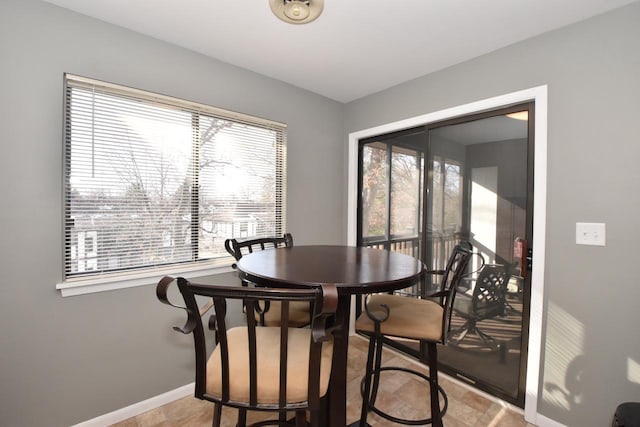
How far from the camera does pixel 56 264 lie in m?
1.67

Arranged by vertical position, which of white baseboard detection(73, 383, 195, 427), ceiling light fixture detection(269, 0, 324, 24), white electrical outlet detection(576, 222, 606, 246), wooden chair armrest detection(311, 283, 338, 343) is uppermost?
ceiling light fixture detection(269, 0, 324, 24)

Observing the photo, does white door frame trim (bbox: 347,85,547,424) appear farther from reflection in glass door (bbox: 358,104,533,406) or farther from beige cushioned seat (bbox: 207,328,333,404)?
beige cushioned seat (bbox: 207,328,333,404)

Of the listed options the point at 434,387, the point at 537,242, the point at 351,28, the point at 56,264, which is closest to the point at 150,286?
the point at 56,264

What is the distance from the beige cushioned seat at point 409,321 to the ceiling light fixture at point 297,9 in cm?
160

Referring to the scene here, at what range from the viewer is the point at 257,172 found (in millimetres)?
2553

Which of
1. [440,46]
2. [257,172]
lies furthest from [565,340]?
[257,172]

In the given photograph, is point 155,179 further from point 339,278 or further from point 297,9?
point 339,278

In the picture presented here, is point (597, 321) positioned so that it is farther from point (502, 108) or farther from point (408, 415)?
point (502, 108)

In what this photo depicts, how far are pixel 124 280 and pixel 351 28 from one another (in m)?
2.26

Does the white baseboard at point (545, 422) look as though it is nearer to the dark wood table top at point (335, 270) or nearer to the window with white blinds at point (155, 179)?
the dark wood table top at point (335, 270)

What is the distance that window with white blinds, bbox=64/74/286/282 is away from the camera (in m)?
1.75

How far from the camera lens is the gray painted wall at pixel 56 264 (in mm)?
1548

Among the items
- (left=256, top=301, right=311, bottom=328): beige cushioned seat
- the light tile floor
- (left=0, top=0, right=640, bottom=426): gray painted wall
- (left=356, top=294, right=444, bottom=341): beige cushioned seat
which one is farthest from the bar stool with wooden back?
(left=0, top=0, right=640, bottom=426): gray painted wall

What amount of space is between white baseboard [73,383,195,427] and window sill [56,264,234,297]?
81 cm
